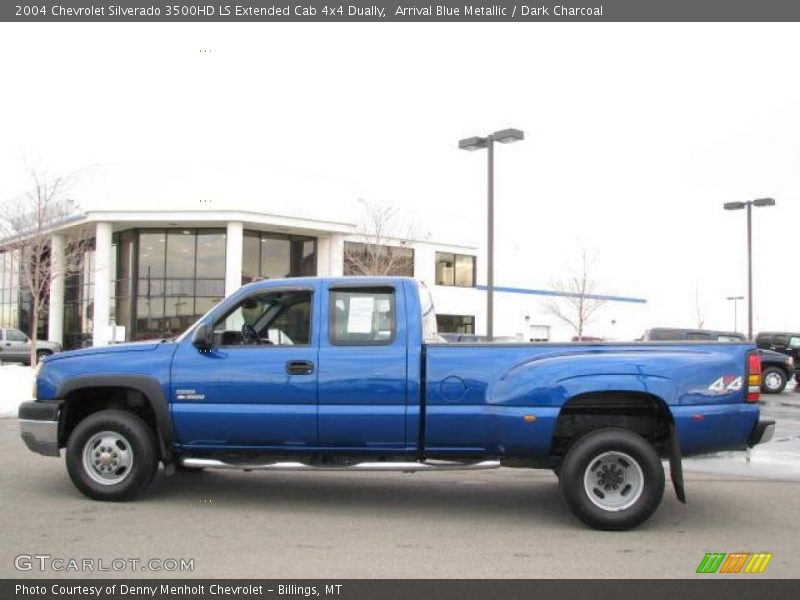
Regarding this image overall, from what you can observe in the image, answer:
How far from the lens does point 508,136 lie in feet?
58.4

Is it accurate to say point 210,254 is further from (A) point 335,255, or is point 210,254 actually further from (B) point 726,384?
(B) point 726,384

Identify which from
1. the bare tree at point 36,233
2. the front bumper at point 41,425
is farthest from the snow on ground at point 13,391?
the front bumper at point 41,425

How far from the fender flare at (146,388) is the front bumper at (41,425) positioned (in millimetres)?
192

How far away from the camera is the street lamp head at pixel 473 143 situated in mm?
18406

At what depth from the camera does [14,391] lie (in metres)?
14.7

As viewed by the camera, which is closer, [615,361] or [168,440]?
[615,361]

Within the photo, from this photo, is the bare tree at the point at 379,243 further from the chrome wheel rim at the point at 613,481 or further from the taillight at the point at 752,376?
the taillight at the point at 752,376

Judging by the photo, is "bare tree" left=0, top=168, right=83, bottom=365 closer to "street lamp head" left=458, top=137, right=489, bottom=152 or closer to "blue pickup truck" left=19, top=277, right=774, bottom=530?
"street lamp head" left=458, top=137, right=489, bottom=152

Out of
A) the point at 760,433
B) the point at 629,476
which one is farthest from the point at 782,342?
the point at 629,476

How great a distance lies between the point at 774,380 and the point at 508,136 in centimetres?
1075

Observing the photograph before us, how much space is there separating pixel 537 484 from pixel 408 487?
142cm
